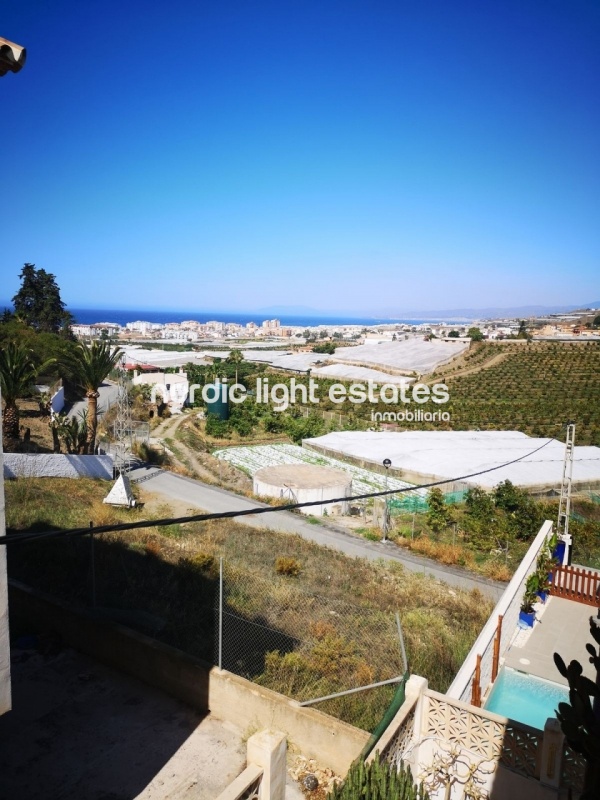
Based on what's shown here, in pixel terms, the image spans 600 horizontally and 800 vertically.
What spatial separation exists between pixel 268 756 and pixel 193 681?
9.30 ft

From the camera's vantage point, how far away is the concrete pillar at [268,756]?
11.7 feet

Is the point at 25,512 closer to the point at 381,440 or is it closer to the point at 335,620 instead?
the point at 335,620

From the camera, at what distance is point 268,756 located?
11.6ft

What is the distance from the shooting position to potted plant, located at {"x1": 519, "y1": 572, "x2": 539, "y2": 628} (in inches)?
380

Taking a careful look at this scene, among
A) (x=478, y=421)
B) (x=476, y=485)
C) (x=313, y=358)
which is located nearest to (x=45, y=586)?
(x=476, y=485)

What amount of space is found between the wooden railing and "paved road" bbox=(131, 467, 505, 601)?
1228 mm

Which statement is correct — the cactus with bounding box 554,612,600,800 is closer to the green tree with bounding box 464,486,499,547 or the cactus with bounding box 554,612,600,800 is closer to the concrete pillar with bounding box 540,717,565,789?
the concrete pillar with bounding box 540,717,565,789

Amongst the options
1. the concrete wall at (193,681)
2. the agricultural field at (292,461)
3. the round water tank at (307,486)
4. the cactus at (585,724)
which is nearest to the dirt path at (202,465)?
the agricultural field at (292,461)

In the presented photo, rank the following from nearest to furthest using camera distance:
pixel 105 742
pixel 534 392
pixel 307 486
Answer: pixel 105 742 < pixel 307 486 < pixel 534 392

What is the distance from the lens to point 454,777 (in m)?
5.09

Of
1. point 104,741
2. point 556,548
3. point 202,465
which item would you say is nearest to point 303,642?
point 104,741

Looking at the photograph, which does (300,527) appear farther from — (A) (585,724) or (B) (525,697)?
(A) (585,724)

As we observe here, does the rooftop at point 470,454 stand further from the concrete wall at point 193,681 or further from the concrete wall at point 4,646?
the concrete wall at point 4,646

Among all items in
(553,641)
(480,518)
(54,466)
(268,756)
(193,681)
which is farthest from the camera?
(480,518)
